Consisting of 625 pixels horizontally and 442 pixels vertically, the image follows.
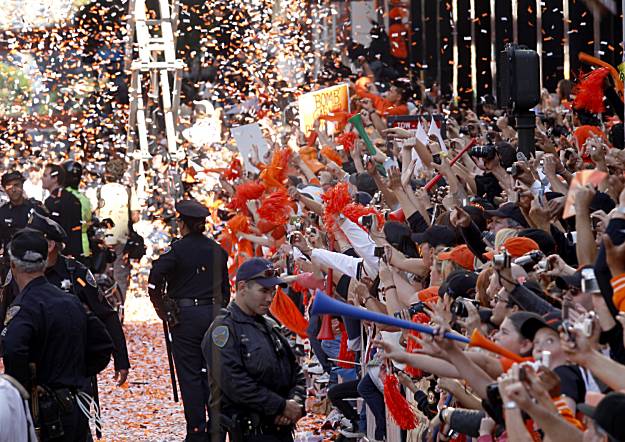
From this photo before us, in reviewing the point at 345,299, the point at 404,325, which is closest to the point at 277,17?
the point at 345,299

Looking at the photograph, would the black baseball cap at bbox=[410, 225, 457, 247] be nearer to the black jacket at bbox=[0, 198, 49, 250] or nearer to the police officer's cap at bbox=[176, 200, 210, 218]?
the police officer's cap at bbox=[176, 200, 210, 218]

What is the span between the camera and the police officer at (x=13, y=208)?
16.4 meters

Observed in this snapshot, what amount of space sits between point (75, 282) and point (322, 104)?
363 inches

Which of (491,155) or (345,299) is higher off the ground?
(491,155)

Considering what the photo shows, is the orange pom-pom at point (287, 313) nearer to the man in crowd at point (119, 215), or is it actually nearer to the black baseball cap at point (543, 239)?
the black baseball cap at point (543, 239)

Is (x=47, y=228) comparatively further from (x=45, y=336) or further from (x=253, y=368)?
(x=253, y=368)

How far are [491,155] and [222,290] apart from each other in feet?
9.99

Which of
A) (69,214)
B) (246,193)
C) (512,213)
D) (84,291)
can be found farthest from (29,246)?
(69,214)

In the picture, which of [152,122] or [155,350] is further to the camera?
[152,122]

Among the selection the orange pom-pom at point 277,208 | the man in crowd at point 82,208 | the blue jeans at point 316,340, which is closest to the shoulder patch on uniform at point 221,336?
the blue jeans at point 316,340

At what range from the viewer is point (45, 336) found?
28.9 ft

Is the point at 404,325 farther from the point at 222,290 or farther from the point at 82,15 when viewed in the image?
the point at 82,15

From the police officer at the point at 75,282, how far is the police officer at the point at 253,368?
5.02 ft

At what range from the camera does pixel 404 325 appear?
Result: 18.8 ft
